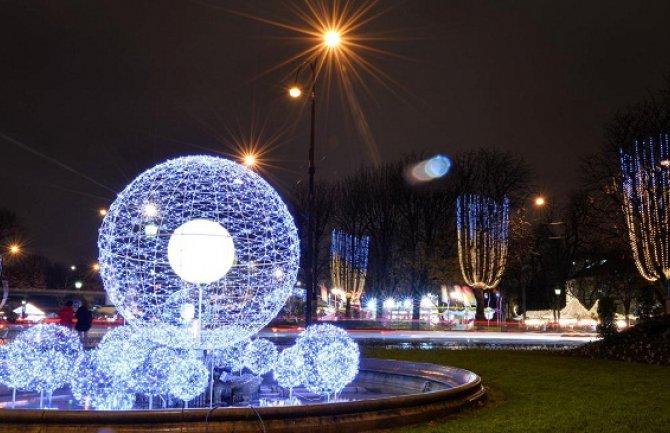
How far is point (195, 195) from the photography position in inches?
468

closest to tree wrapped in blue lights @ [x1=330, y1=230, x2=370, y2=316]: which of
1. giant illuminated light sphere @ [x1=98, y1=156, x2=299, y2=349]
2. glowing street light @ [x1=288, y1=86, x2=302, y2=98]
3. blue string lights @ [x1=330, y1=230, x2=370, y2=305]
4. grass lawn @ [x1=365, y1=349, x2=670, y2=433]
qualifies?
blue string lights @ [x1=330, y1=230, x2=370, y2=305]

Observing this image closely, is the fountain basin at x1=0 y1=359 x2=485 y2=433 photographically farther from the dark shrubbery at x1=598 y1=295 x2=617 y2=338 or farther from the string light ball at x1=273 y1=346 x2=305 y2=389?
the dark shrubbery at x1=598 y1=295 x2=617 y2=338

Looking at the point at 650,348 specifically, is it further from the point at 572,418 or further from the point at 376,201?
the point at 376,201

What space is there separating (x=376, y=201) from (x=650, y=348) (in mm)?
36472

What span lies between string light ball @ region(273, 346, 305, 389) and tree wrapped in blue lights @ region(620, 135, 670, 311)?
81.4 ft

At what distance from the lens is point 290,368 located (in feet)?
37.9

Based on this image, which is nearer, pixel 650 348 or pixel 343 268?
pixel 650 348

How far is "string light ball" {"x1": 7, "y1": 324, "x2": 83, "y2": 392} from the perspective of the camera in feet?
36.4

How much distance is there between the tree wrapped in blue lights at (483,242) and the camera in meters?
48.2

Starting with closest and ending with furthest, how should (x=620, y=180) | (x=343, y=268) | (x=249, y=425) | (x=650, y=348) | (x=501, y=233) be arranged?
(x=249, y=425) < (x=650, y=348) < (x=620, y=180) < (x=501, y=233) < (x=343, y=268)

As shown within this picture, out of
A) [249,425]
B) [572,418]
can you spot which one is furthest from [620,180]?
[249,425]

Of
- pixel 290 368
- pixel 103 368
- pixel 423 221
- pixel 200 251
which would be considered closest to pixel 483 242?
pixel 423 221

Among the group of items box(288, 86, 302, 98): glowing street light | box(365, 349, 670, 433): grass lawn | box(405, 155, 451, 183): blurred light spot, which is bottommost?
box(365, 349, 670, 433): grass lawn

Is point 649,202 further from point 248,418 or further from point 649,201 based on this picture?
point 248,418
